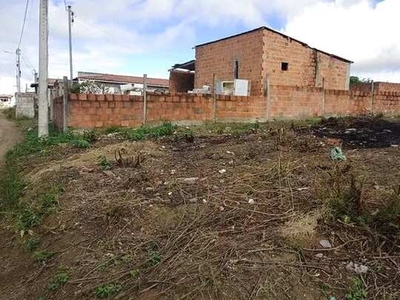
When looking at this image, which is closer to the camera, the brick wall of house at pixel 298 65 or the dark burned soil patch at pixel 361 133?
the dark burned soil patch at pixel 361 133

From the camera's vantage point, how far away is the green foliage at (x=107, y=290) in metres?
2.49

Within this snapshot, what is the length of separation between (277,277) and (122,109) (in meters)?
7.99

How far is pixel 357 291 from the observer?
229 cm

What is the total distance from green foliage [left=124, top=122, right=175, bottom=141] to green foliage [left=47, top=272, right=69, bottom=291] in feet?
18.0

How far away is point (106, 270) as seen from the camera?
275 centimetres

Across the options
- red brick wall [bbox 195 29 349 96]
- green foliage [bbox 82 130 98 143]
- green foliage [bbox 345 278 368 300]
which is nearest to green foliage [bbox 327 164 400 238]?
green foliage [bbox 345 278 368 300]

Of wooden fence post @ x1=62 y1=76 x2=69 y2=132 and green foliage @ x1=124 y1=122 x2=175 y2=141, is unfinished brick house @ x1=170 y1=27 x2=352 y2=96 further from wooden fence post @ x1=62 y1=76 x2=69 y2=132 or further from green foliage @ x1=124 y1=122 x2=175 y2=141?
wooden fence post @ x1=62 y1=76 x2=69 y2=132

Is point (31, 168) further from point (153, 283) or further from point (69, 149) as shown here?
point (153, 283)

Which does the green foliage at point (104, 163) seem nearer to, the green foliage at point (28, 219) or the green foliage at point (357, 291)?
the green foliage at point (28, 219)

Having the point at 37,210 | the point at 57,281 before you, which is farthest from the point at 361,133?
the point at 57,281

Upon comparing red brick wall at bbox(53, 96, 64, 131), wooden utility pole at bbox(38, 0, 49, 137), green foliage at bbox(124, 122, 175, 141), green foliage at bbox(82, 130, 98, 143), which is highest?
wooden utility pole at bbox(38, 0, 49, 137)

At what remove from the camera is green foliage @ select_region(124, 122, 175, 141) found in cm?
848

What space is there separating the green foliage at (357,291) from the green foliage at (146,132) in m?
6.32

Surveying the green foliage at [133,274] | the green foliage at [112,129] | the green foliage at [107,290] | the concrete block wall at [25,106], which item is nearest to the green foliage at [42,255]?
the green foliage at [107,290]
